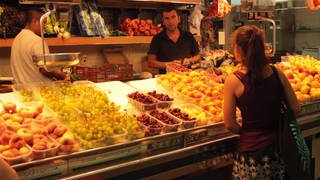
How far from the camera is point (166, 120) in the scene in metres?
2.64

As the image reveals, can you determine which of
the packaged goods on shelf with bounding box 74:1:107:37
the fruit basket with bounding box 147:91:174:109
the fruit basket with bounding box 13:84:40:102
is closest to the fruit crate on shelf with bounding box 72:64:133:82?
the packaged goods on shelf with bounding box 74:1:107:37

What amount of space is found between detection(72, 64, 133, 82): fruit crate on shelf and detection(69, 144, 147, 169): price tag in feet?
10.4

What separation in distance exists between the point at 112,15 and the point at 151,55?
1.34 metres

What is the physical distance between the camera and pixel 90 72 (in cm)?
540

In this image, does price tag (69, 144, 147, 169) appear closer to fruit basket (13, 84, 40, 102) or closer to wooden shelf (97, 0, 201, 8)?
fruit basket (13, 84, 40, 102)

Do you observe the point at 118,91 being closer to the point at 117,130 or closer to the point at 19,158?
the point at 117,130

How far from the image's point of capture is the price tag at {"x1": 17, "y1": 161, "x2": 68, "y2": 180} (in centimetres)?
193

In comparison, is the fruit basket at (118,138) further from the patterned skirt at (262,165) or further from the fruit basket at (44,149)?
the patterned skirt at (262,165)

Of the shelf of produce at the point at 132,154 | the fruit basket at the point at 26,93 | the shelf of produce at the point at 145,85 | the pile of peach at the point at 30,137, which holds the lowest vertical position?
the shelf of produce at the point at 132,154

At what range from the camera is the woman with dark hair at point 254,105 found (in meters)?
2.52

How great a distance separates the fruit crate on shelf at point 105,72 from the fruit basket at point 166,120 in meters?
2.73

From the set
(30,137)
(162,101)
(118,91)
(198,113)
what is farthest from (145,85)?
(30,137)

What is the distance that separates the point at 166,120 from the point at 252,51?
72 centimetres

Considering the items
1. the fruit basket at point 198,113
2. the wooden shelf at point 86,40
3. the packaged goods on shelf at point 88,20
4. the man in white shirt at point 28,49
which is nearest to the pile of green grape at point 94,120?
the fruit basket at point 198,113
